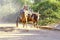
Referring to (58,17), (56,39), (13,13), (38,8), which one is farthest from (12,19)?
(56,39)

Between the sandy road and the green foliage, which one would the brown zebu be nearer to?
the sandy road

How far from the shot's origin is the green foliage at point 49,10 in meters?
18.3

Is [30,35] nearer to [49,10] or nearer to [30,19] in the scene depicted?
[30,19]

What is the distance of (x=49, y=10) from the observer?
18516 millimetres

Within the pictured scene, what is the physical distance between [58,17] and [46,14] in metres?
0.94

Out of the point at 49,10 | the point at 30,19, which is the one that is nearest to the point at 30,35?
the point at 30,19

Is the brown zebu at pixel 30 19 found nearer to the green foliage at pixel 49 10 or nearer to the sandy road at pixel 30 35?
the sandy road at pixel 30 35

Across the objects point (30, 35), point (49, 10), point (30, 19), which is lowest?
point (30, 35)

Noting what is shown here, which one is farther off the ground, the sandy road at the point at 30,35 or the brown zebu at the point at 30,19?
the brown zebu at the point at 30,19

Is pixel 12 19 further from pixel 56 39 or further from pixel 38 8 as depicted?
pixel 56 39

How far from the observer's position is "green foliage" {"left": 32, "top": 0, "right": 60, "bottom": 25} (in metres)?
18.3

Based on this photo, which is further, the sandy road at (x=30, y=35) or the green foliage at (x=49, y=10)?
the green foliage at (x=49, y=10)

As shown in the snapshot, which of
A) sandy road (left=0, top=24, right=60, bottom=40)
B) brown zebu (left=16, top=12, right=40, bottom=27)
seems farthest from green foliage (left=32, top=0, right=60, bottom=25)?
sandy road (left=0, top=24, right=60, bottom=40)

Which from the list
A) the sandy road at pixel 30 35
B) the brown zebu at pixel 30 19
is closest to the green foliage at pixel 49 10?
the brown zebu at pixel 30 19
